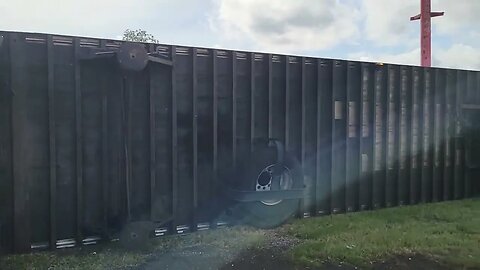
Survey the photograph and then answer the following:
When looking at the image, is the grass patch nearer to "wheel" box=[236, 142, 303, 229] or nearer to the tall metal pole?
"wheel" box=[236, 142, 303, 229]

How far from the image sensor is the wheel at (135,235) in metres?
4.97

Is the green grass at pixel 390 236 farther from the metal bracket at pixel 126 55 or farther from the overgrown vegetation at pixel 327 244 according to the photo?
the metal bracket at pixel 126 55

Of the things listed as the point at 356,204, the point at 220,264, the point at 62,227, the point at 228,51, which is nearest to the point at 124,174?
the point at 62,227

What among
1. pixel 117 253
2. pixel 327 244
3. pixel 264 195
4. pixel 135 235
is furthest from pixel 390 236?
pixel 117 253

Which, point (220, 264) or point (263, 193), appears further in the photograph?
point (263, 193)

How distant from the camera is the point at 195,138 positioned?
5688 mm

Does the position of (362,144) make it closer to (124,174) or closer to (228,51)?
(228,51)

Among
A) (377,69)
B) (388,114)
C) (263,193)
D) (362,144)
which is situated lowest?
(263,193)

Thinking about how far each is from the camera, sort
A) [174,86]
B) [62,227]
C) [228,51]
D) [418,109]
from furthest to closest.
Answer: [418,109] → [228,51] → [174,86] → [62,227]

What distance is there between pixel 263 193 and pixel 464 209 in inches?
139

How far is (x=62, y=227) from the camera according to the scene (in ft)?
16.5

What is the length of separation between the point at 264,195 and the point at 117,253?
195cm

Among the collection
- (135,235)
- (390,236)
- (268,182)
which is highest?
(268,182)

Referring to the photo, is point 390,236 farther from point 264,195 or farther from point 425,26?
point 425,26
